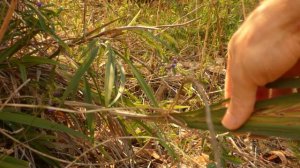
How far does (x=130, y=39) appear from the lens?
7.70 feet

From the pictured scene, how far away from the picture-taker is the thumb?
98cm

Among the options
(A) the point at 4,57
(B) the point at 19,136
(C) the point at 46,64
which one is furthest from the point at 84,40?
(B) the point at 19,136

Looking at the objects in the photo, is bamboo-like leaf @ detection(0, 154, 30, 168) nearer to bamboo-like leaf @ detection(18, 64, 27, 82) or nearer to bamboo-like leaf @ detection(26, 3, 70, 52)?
bamboo-like leaf @ detection(18, 64, 27, 82)

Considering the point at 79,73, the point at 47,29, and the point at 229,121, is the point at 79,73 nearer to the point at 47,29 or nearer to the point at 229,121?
the point at 47,29

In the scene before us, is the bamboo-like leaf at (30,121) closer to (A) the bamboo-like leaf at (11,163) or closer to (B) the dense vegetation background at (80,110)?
(B) the dense vegetation background at (80,110)

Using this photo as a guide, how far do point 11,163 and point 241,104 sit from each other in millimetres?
538

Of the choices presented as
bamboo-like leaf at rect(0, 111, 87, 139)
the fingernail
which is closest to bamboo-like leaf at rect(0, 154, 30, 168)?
bamboo-like leaf at rect(0, 111, 87, 139)

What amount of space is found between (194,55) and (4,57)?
1291mm

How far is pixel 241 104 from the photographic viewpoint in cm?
98

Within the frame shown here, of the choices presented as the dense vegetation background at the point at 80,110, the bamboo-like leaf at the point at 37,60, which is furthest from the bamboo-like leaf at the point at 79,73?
the bamboo-like leaf at the point at 37,60

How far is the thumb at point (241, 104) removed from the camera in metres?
Answer: 0.98

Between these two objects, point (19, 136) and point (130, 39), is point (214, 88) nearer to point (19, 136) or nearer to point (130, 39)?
point (130, 39)

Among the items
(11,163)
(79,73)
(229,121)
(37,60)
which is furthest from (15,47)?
(229,121)

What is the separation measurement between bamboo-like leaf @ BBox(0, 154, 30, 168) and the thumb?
0.48m
